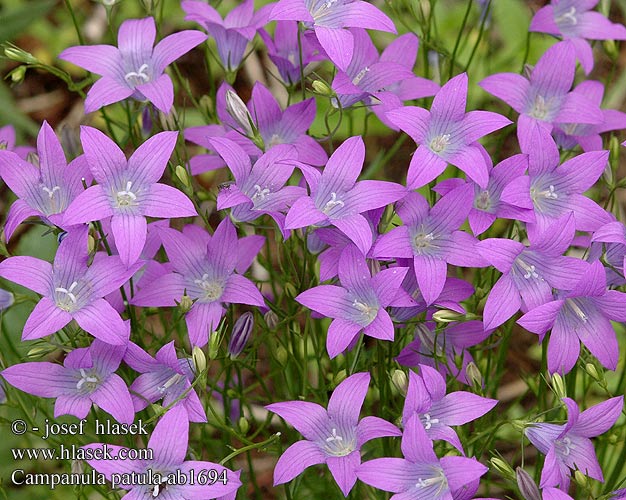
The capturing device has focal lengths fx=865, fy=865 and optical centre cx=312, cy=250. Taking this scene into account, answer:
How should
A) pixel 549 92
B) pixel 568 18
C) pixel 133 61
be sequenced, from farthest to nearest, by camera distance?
pixel 568 18 < pixel 549 92 < pixel 133 61

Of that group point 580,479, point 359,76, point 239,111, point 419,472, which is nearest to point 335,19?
point 359,76

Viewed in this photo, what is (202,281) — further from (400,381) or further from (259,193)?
(400,381)

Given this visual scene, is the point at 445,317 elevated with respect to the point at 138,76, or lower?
lower

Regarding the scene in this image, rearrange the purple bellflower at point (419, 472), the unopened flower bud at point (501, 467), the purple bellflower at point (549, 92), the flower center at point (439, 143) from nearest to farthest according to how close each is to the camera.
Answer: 1. the purple bellflower at point (419, 472)
2. the unopened flower bud at point (501, 467)
3. the flower center at point (439, 143)
4. the purple bellflower at point (549, 92)

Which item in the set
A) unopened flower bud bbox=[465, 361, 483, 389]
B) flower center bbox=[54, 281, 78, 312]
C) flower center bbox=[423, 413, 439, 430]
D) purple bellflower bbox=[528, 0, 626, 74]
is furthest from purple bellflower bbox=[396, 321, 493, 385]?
purple bellflower bbox=[528, 0, 626, 74]

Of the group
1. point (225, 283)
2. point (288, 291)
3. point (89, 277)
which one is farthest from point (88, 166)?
point (288, 291)

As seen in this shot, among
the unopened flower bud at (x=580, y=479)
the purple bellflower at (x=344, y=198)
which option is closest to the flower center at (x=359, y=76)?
the purple bellflower at (x=344, y=198)

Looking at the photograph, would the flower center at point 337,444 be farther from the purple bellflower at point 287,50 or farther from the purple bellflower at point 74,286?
the purple bellflower at point 287,50

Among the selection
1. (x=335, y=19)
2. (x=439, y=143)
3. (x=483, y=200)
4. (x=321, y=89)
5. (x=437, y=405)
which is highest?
(x=335, y=19)
